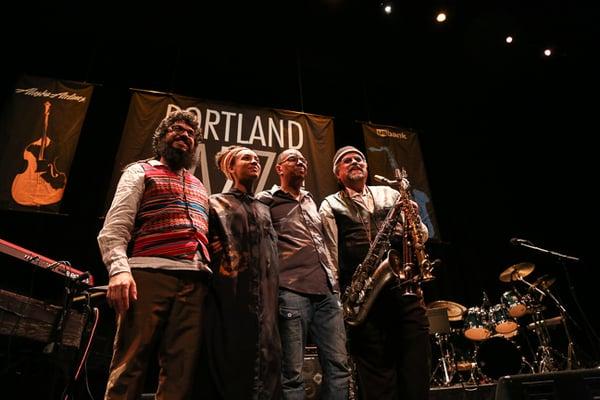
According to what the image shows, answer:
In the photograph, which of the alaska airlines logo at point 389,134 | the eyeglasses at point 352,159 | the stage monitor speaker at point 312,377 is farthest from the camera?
the alaska airlines logo at point 389,134

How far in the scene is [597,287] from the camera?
6875 mm

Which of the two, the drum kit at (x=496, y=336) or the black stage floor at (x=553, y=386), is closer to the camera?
the black stage floor at (x=553, y=386)

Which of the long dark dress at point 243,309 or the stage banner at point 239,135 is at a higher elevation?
the stage banner at point 239,135

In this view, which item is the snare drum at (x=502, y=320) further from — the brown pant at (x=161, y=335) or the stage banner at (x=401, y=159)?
the brown pant at (x=161, y=335)

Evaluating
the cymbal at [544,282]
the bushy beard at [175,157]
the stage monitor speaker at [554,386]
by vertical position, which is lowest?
the stage monitor speaker at [554,386]

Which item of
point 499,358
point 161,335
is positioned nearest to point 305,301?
point 161,335

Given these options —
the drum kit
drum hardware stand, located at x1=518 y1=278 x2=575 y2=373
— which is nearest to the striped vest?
the drum kit

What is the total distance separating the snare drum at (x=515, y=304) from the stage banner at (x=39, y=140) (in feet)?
23.1

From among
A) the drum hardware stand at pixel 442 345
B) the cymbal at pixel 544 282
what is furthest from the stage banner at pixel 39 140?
the cymbal at pixel 544 282

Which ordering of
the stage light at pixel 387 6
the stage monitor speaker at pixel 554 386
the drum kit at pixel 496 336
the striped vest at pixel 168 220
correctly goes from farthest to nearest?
1. the stage light at pixel 387 6
2. the drum kit at pixel 496 336
3. the stage monitor speaker at pixel 554 386
4. the striped vest at pixel 168 220

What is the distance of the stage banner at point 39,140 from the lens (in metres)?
4.17

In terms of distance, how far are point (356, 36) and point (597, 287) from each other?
6269mm

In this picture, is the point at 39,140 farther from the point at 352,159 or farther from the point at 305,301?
the point at 305,301

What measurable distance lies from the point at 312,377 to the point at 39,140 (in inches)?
157
